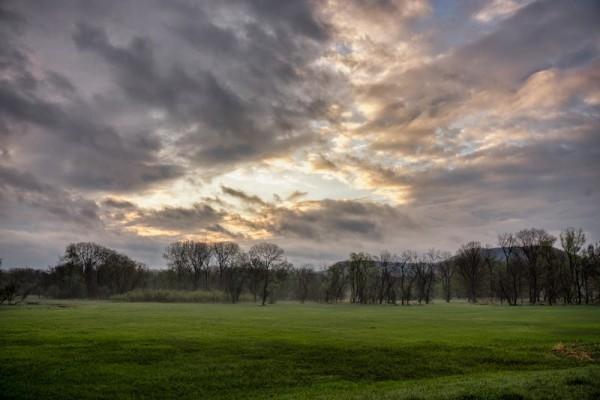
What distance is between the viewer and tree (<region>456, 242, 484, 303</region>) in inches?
5787

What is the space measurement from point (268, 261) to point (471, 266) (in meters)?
74.9

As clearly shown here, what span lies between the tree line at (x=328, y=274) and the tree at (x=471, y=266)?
359 millimetres

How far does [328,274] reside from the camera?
578 ft

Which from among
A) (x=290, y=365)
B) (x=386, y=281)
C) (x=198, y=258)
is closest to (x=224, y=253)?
(x=198, y=258)

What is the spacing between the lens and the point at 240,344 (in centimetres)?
3256

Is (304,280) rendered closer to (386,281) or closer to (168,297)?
(386,281)

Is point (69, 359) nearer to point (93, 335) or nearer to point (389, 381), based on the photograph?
point (93, 335)

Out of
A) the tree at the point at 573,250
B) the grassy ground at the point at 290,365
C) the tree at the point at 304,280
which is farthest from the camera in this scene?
the tree at the point at 304,280

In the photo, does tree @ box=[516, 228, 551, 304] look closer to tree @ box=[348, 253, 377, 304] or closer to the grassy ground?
tree @ box=[348, 253, 377, 304]

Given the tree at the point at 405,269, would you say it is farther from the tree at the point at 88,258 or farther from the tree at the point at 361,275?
the tree at the point at 88,258

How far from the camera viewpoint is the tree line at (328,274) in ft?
436

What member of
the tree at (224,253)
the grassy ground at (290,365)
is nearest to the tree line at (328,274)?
the tree at (224,253)

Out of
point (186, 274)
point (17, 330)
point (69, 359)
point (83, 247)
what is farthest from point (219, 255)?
point (69, 359)

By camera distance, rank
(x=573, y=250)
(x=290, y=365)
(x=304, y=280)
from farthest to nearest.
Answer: (x=304, y=280) → (x=573, y=250) → (x=290, y=365)
